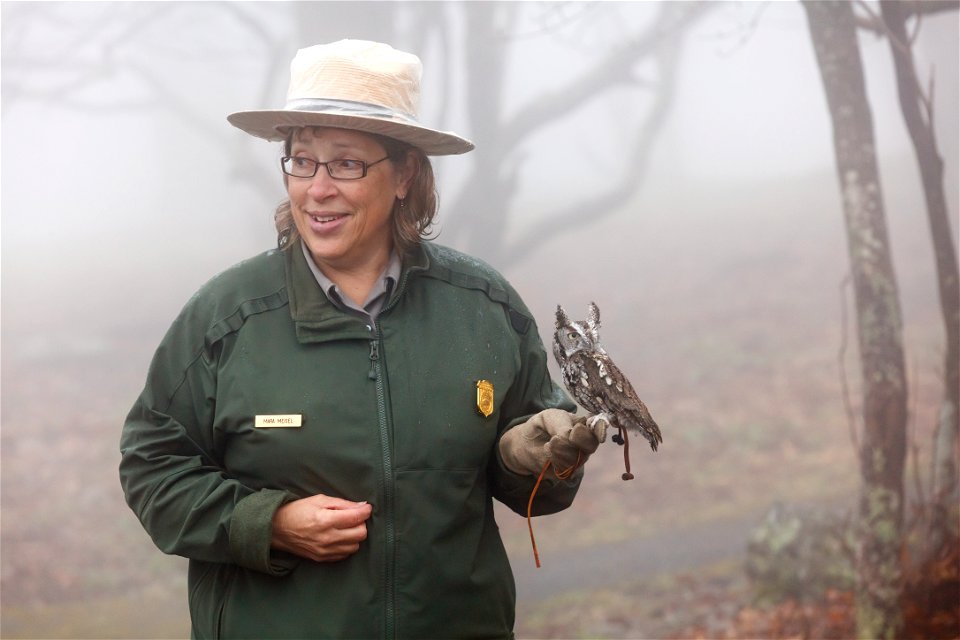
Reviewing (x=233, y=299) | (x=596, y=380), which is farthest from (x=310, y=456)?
(x=596, y=380)

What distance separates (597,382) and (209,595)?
912 mm

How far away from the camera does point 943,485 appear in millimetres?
4340

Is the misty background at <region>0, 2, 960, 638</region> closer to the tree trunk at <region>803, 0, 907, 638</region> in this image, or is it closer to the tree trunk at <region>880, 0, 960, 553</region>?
the tree trunk at <region>880, 0, 960, 553</region>

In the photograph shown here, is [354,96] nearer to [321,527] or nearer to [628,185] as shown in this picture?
[321,527]

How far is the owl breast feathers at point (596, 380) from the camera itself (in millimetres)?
1799

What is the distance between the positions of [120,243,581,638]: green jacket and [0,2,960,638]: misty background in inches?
101

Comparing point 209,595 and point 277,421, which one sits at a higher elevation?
point 277,421

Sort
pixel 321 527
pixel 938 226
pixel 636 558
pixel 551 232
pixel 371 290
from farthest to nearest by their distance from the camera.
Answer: pixel 551 232
pixel 636 558
pixel 938 226
pixel 371 290
pixel 321 527

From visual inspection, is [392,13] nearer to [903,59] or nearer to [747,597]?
[903,59]

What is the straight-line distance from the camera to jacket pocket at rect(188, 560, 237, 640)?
6.21 ft

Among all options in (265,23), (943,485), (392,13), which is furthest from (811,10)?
(265,23)

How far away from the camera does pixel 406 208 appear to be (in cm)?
215

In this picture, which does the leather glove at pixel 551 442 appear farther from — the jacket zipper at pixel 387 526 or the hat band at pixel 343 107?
the hat band at pixel 343 107

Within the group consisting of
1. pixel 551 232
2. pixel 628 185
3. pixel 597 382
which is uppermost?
pixel 628 185
